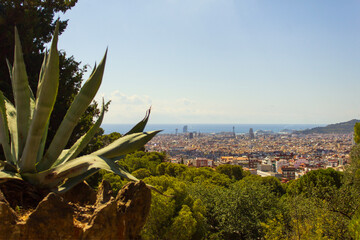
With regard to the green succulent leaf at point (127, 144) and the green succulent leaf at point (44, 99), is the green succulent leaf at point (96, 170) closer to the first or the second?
the green succulent leaf at point (127, 144)

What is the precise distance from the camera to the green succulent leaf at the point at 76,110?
251 centimetres

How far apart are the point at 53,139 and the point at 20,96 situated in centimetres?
53

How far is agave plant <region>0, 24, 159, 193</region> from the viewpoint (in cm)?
225

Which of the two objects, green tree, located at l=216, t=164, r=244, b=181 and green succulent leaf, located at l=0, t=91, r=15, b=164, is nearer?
green succulent leaf, located at l=0, t=91, r=15, b=164

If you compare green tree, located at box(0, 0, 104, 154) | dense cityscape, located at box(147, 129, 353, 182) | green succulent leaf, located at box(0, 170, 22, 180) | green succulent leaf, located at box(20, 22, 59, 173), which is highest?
green tree, located at box(0, 0, 104, 154)

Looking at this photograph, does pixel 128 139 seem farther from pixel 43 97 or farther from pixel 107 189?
pixel 43 97

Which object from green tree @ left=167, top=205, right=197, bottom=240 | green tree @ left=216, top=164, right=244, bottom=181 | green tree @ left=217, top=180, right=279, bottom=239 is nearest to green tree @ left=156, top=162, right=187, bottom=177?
green tree @ left=217, top=180, right=279, bottom=239

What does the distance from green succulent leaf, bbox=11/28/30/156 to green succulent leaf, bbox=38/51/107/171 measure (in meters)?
0.29

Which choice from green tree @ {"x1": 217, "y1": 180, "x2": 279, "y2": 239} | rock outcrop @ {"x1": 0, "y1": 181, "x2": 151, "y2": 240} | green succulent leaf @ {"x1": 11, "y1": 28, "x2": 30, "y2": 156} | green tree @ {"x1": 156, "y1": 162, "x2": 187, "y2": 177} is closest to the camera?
rock outcrop @ {"x1": 0, "y1": 181, "x2": 151, "y2": 240}

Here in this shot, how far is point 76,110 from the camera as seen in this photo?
2.51 m

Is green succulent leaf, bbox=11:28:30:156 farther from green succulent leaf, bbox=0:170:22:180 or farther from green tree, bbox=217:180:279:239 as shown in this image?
green tree, bbox=217:180:279:239

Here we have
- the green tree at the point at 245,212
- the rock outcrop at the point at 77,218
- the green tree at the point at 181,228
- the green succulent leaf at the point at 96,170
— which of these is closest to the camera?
the rock outcrop at the point at 77,218

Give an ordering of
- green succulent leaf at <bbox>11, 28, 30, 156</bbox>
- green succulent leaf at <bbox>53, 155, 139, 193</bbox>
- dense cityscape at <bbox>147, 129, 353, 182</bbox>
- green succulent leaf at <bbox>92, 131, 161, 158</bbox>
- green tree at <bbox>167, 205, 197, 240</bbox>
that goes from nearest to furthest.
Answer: green succulent leaf at <bbox>53, 155, 139, 193</bbox> → green succulent leaf at <bbox>11, 28, 30, 156</bbox> → green succulent leaf at <bbox>92, 131, 161, 158</bbox> → green tree at <bbox>167, 205, 197, 240</bbox> → dense cityscape at <bbox>147, 129, 353, 182</bbox>

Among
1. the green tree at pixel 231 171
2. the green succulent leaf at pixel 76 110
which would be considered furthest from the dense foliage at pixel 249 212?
the green tree at pixel 231 171
